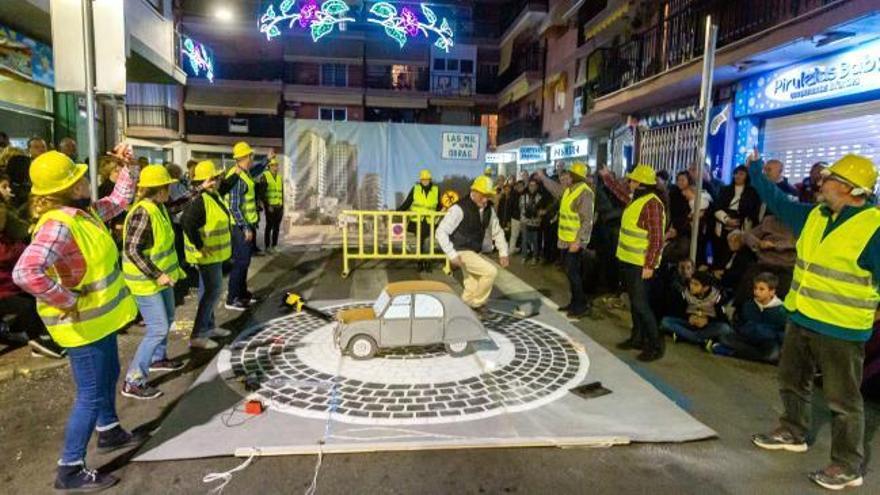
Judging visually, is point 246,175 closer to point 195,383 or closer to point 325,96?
point 195,383

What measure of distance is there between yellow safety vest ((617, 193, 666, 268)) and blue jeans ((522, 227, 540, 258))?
6.05 m

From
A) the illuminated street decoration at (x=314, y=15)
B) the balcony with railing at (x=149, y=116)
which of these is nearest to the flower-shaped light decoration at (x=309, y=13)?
the illuminated street decoration at (x=314, y=15)

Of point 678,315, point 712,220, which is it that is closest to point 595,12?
point 712,220

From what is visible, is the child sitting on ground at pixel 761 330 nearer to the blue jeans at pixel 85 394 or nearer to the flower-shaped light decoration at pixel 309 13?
the blue jeans at pixel 85 394

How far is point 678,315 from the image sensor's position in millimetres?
6793

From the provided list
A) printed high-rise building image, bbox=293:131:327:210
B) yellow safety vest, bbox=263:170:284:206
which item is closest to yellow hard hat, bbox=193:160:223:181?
yellow safety vest, bbox=263:170:284:206

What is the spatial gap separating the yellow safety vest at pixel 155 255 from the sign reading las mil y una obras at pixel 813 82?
382 inches

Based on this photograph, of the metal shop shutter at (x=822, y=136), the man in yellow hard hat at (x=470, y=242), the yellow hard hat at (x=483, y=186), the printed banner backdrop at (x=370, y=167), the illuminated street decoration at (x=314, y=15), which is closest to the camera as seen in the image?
the yellow hard hat at (x=483, y=186)

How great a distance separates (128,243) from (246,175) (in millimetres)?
3187

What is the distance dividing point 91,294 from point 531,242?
32.7ft

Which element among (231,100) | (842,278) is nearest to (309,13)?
(231,100)

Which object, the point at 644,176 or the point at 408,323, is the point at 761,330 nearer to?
the point at 644,176

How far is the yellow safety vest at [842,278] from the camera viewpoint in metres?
3.36

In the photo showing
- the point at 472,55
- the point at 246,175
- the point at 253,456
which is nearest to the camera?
the point at 253,456
